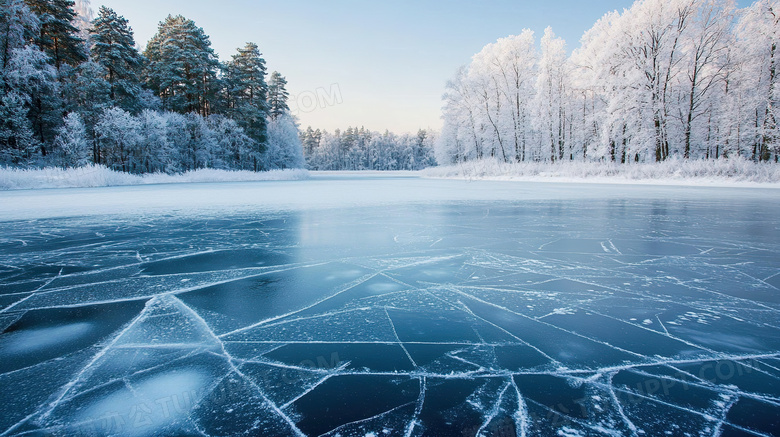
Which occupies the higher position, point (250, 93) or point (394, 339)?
point (250, 93)

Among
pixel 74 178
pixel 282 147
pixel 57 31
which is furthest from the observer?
pixel 282 147

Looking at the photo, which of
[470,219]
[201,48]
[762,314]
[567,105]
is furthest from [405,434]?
[201,48]

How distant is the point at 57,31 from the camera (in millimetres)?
23672

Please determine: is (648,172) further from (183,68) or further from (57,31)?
(57,31)

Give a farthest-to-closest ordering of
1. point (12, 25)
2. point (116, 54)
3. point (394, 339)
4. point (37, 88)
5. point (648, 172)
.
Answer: point (116, 54), point (37, 88), point (12, 25), point (648, 172), point (394, 339)

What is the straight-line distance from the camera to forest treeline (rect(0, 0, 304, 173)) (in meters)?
20.0

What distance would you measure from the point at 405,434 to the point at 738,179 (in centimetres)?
1934

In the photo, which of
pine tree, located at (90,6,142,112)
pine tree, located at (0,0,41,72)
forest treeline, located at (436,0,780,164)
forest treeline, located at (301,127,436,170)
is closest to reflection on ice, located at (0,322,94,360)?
forest treeline, located at (436,0,780,164)

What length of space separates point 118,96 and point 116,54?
2.92m

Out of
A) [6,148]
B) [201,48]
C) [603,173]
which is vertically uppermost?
[201,48]

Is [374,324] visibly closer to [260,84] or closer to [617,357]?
[617,357]

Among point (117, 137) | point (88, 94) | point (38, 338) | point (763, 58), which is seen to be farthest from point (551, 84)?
point (88, 94)

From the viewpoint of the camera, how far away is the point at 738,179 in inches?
567

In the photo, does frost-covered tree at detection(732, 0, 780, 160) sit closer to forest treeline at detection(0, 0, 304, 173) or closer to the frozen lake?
the frozen lake
